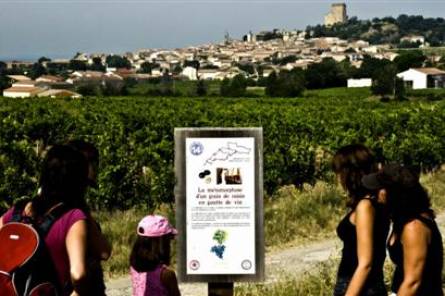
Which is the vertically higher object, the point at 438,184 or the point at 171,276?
the point at 171,276

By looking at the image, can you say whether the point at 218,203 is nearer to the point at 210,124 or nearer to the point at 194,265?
the point at 194,265

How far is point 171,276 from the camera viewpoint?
→ 484 centimetres

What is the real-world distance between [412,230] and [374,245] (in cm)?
37

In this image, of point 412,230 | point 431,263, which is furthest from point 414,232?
point 431,263

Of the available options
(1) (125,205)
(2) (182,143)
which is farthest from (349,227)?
(1) (125,205)

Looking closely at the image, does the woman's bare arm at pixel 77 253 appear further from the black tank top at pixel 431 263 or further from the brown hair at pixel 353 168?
the black tank top at pixel 431 263

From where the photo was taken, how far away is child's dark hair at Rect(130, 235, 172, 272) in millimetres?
4840

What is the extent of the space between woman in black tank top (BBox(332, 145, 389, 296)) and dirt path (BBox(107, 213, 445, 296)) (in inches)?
150

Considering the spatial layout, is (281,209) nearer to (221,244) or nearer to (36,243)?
(221,244)

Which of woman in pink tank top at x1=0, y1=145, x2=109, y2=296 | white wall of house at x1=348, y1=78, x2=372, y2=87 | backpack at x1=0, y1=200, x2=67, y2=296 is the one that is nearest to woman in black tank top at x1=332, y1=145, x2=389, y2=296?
woman in pink tank top at x1=0, y1=145, x2=109, y2=296

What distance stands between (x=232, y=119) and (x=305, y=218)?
8.80m

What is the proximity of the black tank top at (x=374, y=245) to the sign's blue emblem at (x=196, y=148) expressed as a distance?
1.45m

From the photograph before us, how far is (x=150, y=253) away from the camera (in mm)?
4844

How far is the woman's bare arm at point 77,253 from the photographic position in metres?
3.88
